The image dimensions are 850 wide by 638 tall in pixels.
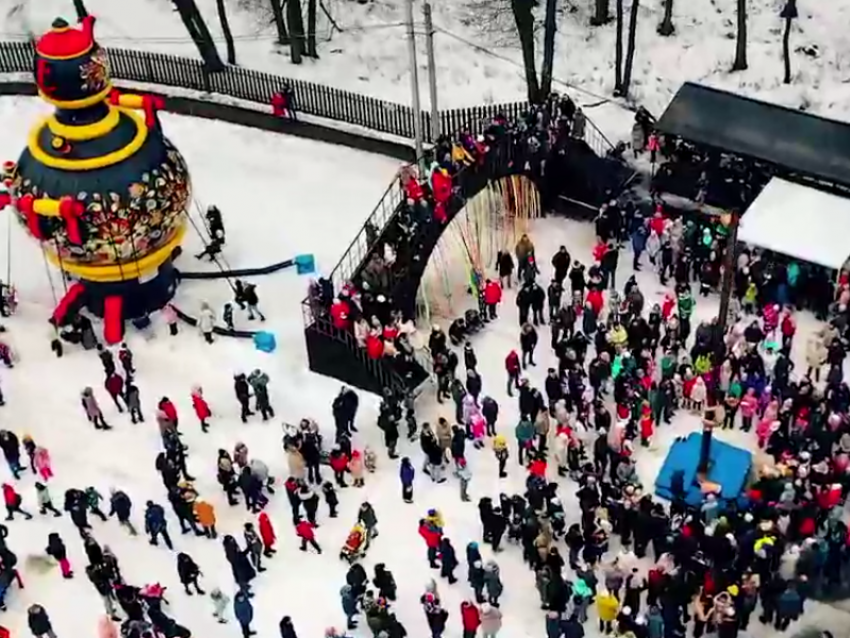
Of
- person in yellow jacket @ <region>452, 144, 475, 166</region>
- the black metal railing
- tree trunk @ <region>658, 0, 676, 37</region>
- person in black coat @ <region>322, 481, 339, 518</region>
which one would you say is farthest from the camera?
tree trunk @ <region>658, 0, 676, 37</region>

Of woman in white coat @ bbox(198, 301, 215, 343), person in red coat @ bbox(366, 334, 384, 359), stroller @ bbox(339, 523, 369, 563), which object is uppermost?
person in red coat @ bbox(366, 334, 384, 359)

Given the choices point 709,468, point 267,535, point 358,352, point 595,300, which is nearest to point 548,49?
point 595,300

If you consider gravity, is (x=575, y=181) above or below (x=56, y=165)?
below

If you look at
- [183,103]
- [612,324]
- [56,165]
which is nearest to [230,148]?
[183,103]

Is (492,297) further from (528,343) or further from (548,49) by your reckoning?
(548,49)

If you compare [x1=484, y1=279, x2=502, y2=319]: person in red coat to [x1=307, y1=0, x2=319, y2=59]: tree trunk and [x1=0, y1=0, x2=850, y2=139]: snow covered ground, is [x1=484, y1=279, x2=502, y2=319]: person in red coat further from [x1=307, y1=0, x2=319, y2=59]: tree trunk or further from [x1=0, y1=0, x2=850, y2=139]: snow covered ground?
[x1=307, y1=0, x2=319, y2=59]: tree trunk

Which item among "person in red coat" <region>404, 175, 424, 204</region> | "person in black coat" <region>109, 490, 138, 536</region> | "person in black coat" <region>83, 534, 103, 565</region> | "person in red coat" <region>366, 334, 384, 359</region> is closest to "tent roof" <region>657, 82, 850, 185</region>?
"person in red coat" <region>404, 175, 424, 204</region>

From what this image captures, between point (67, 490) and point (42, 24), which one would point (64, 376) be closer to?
A: point (67, 490)

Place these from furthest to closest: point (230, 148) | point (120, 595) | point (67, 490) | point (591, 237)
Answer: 1. point (230, 148)
2. point (591, 237)
3. point (67, 490)
4. point (120, 595)
